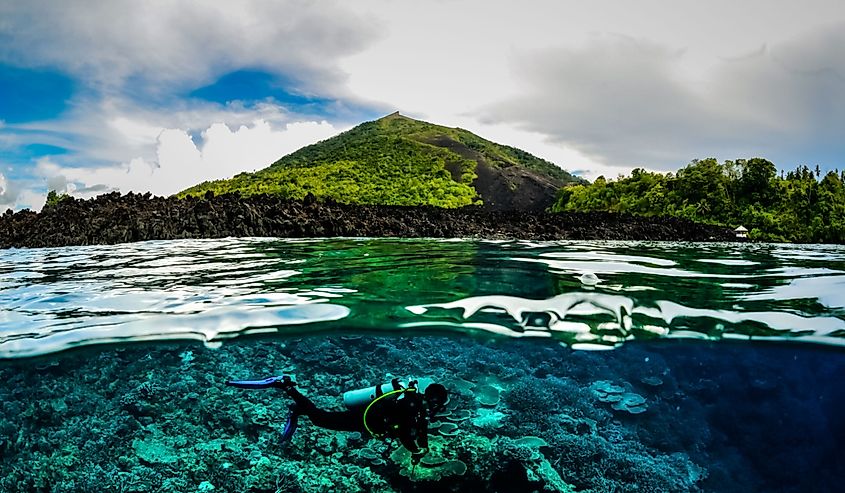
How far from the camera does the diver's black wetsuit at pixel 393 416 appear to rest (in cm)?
623

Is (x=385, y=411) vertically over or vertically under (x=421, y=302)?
under

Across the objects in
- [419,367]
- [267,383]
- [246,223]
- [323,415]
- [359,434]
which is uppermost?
[246,223]

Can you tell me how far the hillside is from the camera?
207 ft

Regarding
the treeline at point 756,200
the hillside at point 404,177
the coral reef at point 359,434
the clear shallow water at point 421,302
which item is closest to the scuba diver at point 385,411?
the clear shallow water at point 421,302

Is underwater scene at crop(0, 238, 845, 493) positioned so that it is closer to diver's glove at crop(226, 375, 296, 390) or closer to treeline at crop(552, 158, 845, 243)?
diver's glove at crop(226, 375, 296, 390)

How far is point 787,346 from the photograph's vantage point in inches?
396

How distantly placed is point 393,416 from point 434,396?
64 centimetres

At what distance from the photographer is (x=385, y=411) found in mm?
6355

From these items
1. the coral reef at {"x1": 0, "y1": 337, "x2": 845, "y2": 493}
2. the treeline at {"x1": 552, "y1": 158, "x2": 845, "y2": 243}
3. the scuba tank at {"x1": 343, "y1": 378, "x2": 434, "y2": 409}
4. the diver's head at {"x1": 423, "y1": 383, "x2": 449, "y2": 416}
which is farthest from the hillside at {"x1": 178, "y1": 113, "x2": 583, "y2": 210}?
the diver's head at {"x1": 423, "y1": 383, "x2": 449, "y2": 416}

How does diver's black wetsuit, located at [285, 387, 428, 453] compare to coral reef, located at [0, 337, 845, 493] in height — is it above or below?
above

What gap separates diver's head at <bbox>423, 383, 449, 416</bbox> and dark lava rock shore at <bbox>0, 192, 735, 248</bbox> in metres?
12.7

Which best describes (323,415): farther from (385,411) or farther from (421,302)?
(421,302)

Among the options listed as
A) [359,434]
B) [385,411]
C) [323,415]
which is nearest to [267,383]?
[323,415]

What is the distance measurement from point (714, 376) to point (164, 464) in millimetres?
14921
